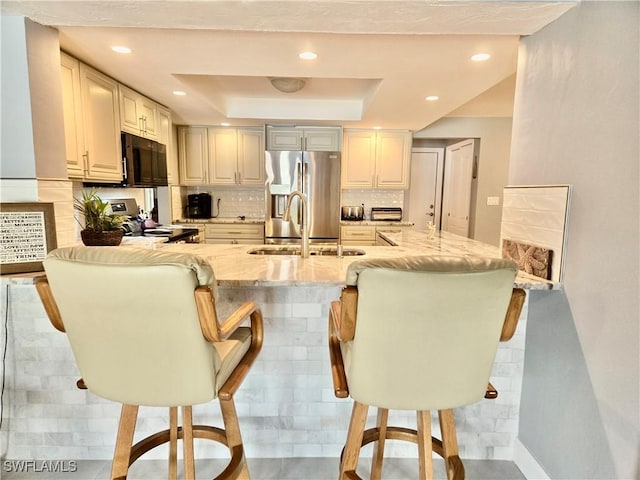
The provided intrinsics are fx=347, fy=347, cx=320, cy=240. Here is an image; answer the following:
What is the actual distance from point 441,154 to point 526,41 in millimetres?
4182

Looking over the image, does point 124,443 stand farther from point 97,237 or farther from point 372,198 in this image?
point 372,198

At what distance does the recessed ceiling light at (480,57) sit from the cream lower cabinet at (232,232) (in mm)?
3202

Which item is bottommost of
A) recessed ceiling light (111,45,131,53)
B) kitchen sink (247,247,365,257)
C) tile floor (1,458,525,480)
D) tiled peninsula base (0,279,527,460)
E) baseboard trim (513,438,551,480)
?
tile floor (1,458,525,480)

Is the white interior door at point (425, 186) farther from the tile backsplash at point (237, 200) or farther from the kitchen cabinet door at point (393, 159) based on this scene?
the tile backsplash at point (237, 200)

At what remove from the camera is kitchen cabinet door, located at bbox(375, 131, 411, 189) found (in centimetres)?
474

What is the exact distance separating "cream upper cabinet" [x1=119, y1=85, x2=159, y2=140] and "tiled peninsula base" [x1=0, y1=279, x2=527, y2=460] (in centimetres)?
180

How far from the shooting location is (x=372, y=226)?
186 inches

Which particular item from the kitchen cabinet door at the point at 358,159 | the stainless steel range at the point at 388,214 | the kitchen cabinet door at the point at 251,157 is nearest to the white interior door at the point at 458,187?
the stainless steel range at the point at 388,214

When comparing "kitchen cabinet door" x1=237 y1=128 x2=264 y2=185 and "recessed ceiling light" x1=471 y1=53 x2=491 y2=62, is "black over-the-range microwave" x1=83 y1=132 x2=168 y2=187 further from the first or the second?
"recessed ceiling light" x1=471 y1=53 x2=491 y2=62

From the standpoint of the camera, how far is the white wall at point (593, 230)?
109 centimetres

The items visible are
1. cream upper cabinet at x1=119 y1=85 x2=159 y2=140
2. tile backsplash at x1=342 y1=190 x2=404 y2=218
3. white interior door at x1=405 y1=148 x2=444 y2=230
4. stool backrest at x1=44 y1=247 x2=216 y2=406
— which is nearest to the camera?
stool backrest at x1=44 y1=247 x2=216 y2=406

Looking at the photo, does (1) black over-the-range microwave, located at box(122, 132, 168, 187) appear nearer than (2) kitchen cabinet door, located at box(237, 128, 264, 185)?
Yes

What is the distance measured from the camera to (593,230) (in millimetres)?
1241

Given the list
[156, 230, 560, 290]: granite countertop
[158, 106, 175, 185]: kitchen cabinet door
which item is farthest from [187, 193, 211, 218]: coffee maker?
[156, 230, 560, 290]: granite countertop
